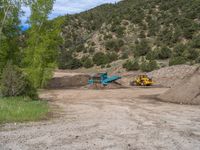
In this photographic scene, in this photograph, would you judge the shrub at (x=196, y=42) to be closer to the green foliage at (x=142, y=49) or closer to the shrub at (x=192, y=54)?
the shrub at (x=192, y=54)

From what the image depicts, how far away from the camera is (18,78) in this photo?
2495cm

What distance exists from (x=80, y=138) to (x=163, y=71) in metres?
38.0

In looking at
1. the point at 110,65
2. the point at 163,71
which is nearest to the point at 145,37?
the point at 110,65

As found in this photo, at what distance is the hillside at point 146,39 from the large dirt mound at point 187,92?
2836cm

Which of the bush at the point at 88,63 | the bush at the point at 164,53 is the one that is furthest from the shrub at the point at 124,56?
the bush at the point at 164,53

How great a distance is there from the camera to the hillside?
204ft

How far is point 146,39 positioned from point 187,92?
140ft

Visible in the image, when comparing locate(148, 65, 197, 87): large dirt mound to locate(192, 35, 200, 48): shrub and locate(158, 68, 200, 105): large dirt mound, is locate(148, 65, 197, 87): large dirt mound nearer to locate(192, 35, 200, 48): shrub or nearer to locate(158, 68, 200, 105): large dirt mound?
locate(192, 35, 200, 48): shrub

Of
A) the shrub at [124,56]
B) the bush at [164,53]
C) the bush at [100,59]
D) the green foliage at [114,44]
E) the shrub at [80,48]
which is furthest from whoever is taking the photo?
the shrub at [80,48]

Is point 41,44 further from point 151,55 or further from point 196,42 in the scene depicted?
point 196,42

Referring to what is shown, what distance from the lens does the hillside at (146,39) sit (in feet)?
204

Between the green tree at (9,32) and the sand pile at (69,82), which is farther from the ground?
the green tree at (9,32)

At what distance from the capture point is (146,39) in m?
70.4

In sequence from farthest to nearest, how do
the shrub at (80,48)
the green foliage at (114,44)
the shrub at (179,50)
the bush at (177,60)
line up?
the shrub at (80,48) < the green foliage at (114,44) < the shrub at (179,50) < the bush at (177,60)
